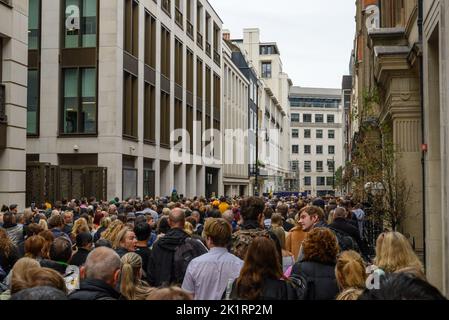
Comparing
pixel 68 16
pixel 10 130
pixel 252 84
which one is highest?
pixel 252 84

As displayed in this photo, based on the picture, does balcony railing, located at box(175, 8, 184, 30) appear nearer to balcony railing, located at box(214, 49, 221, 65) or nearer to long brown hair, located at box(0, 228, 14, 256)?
balcony railing, located at box(214, 49, 221, 65)

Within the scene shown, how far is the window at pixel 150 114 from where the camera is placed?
36.1 metres

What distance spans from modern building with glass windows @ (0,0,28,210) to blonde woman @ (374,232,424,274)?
1472cm

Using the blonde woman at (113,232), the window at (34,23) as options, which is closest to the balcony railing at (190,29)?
the window at (34,23)

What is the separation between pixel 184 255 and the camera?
721 centimetres

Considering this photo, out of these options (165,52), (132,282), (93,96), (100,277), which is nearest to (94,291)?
(100,277)

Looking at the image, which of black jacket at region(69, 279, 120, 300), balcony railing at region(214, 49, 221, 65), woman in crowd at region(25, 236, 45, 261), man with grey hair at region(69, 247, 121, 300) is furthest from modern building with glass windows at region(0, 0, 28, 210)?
balcony railing at region(214, 49, 221, 65)

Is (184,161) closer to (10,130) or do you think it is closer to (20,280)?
(10,130)

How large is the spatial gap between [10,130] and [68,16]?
46.2 feet

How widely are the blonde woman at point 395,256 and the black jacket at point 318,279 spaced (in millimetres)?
436

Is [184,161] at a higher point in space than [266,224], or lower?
higher

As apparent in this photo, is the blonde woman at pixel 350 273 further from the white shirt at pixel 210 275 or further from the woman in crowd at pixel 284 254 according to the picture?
the woman in crowd at pixel 284 254

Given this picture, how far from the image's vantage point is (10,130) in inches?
722
